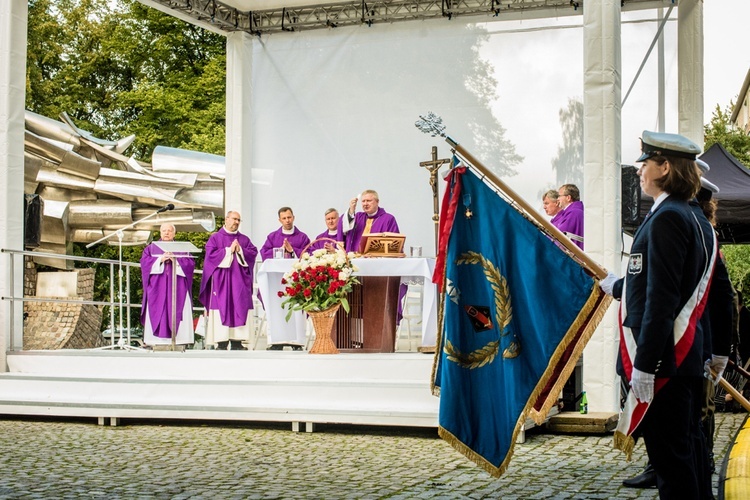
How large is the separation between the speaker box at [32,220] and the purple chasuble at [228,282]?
352 cm

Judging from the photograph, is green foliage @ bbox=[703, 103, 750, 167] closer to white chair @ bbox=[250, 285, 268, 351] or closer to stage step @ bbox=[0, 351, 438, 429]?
white chair @ bbox=[250, 285, 268, 351]

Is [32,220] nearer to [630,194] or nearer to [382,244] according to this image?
[382,244]

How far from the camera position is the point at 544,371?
5402 millimetres

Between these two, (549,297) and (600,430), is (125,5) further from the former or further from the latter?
(549,297)

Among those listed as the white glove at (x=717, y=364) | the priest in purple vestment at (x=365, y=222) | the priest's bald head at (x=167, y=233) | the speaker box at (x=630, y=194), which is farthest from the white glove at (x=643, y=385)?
the priest's bald head at (x=167, y=233)

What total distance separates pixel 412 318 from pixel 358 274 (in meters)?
3.86

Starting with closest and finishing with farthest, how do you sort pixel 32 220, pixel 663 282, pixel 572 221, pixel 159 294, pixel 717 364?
pixel 663 282 → pixel 717 364 → pixel 572 221 → pixel 159 294 → pixel 32 220

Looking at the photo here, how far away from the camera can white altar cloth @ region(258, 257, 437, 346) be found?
36.7 feet

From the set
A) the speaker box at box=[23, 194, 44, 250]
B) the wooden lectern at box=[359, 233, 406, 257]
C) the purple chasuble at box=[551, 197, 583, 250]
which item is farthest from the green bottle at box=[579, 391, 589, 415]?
the speaker box at box=[23, 194, 44, 250]

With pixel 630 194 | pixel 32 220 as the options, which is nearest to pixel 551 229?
pixel 630 194

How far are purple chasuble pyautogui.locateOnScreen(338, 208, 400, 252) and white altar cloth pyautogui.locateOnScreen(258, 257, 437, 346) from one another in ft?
4.43

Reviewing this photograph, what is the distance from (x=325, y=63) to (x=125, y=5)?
71.6ft

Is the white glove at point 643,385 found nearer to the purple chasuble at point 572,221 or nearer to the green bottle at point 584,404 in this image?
the green bottle at point 584,404

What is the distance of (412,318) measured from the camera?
1488 centimetres
